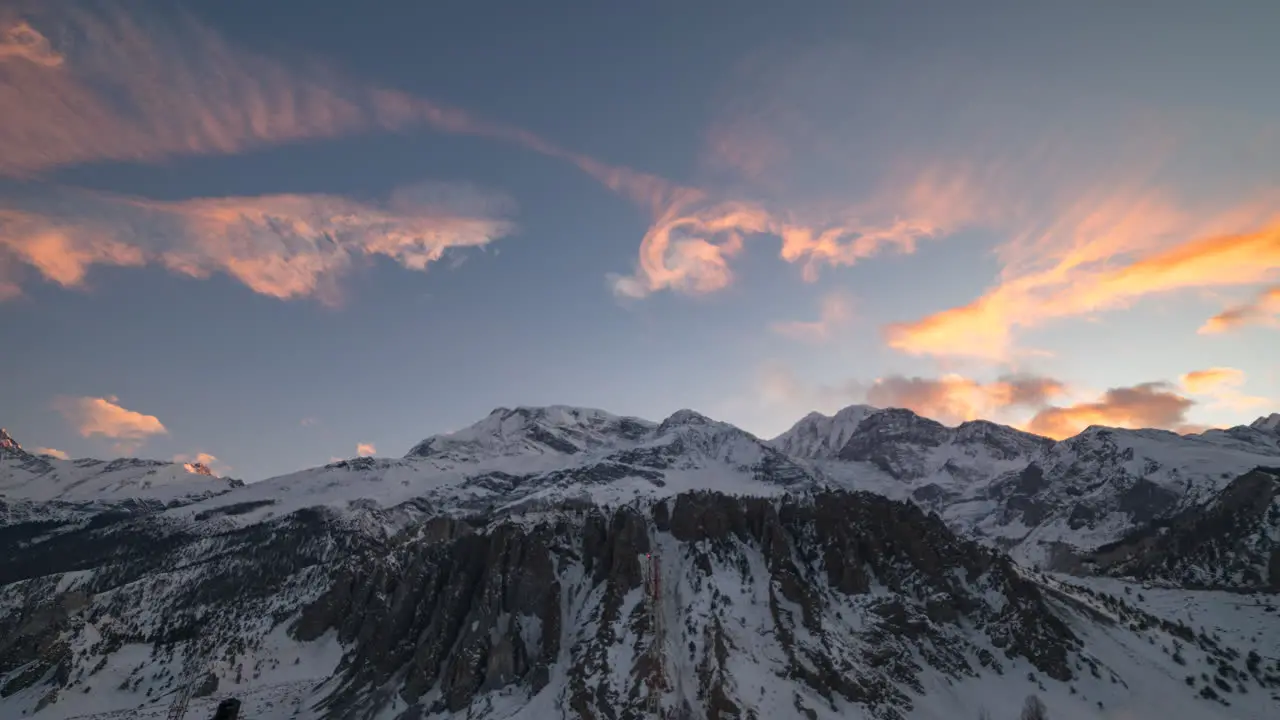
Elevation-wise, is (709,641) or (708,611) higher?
(708,611)

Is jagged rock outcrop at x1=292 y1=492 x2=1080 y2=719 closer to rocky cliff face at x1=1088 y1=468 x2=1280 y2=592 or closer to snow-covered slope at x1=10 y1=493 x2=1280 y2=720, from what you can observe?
snow-covered slope at x1=10 y1=493 x2=1280 y2=720

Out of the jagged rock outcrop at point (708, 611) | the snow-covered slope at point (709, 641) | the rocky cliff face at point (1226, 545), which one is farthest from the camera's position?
the rocky cliff face at point (1226, 545)

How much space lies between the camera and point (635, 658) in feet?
410

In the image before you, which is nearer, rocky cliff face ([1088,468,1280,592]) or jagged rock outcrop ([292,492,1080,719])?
jagged rock outcrop ([292,492,1080,719])

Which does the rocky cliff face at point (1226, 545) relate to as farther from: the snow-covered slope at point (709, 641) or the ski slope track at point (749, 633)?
the snow-covered slope at point (709, 641)

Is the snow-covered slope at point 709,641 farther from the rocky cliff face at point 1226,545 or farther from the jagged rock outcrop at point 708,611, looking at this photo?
the rocky cliff face at point 1226,545

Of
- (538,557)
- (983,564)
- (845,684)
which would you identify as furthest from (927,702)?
(538,557)

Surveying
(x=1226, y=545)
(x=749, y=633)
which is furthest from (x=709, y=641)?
(x=1226, y=545)

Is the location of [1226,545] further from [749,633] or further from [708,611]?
[708,611]

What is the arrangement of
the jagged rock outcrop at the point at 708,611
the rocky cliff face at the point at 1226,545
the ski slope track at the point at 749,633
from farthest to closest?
the rocky cliff face at the point at 1226,545 → the jagged rock outcrop at the point at 708,611 → the ski slope track at the point at 749,633

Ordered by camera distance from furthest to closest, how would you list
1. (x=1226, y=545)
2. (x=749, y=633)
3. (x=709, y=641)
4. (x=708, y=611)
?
(x=1226, y=545)
(x=708, y=611)
(x=749, y=633)
(x=709, y=641)

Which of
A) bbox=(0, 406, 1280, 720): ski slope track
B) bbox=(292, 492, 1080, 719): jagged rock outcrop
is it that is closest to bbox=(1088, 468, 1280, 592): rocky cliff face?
bbox=(0, 406, 1280, 720): ski slope track

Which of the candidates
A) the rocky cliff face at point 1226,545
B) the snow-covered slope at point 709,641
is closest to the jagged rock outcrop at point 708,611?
the snow-covered slope at point 709,641

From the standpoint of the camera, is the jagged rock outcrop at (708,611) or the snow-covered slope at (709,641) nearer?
the snow-covered slope at (709,641)
